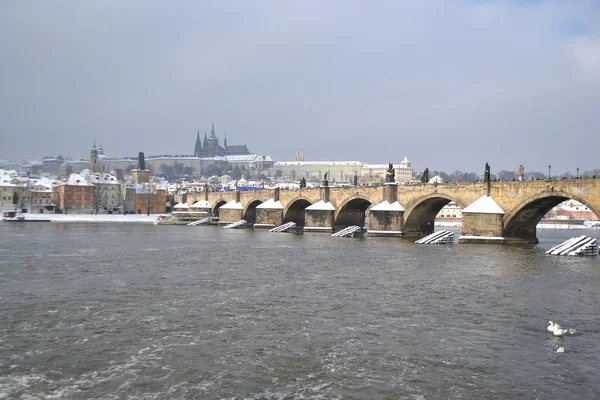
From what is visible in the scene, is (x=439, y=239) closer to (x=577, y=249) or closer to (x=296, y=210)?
(x=577, y=249)

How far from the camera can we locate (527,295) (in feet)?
67.0

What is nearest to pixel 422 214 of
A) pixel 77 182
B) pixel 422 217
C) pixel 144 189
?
pixel 422 217

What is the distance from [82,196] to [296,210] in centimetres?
5186

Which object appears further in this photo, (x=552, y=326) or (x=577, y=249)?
(x=577, y=249)

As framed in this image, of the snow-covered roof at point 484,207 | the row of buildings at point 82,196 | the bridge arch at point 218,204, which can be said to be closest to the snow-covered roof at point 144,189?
the row of buildings at point 82,196

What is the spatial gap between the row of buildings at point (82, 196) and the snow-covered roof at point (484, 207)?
78.2 m

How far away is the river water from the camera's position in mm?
11109

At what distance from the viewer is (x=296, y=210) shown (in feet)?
231

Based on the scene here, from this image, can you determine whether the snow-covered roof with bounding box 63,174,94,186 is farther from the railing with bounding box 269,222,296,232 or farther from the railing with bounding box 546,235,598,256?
the railing with bounding box 546,235,598,256

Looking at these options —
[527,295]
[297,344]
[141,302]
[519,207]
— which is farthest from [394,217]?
[297,344]

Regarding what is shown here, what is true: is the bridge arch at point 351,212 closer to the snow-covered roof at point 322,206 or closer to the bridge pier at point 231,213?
the snow-covered roof at point 322,206

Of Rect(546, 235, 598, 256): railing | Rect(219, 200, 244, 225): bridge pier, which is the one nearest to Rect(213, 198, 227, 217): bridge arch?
Rect(219, 200, 244, 225): bridge pier

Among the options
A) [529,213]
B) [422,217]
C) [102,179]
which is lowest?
[422,217]

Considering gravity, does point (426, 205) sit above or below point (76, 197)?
below
